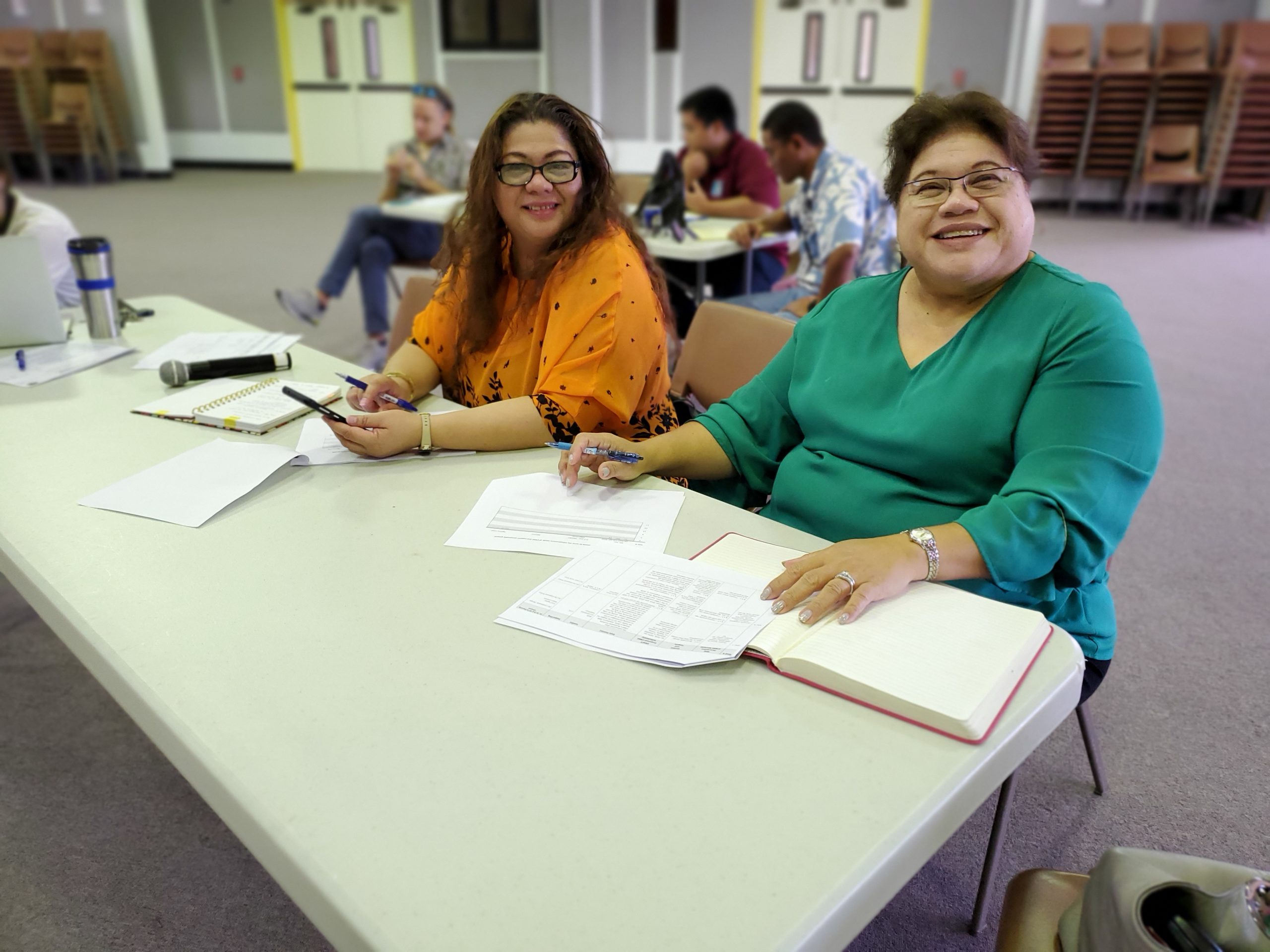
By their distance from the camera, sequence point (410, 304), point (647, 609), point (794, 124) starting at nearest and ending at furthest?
point (647, 609) → point (410, 304) → point (794, 124)

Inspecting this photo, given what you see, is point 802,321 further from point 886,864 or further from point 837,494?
point 886,864

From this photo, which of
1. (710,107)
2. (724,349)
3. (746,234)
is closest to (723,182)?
(710,107)

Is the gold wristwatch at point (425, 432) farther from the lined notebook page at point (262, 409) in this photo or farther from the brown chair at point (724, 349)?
the brown chair at point (724, 349)

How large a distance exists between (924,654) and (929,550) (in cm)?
20

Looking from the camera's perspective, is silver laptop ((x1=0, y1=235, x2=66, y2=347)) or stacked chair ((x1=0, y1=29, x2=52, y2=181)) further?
stacked chair ((x1=0, y1=29, x2=52, y2=181))

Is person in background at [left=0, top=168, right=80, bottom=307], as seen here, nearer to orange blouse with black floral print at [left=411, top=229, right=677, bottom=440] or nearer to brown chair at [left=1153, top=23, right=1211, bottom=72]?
orange blouse with black floral print at [left=411, top=229, right=677, bottom=440]

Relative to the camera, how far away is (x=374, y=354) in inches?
188

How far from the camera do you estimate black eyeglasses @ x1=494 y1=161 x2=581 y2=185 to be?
1.73m

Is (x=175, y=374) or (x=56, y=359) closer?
(x=175, y=374)

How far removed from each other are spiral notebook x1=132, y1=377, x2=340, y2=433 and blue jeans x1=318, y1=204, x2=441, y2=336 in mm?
2969

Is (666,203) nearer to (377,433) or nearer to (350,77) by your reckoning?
(377,433)

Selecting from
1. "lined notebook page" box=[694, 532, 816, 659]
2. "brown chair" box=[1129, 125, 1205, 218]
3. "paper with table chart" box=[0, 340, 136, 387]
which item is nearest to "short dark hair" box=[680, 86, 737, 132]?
"paper with table chart" box=[0, 340, 136, 387]

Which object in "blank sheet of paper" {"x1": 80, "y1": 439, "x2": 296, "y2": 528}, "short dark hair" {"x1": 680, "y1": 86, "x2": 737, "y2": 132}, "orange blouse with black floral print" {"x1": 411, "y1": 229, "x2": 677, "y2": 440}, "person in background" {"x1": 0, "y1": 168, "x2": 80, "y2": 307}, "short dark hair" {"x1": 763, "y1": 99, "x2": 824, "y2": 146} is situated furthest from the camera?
"short dark hair" {"x1": 680, "y1": 86, "x2": 737, "y2": 132}

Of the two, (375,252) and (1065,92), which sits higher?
(1065,92)
